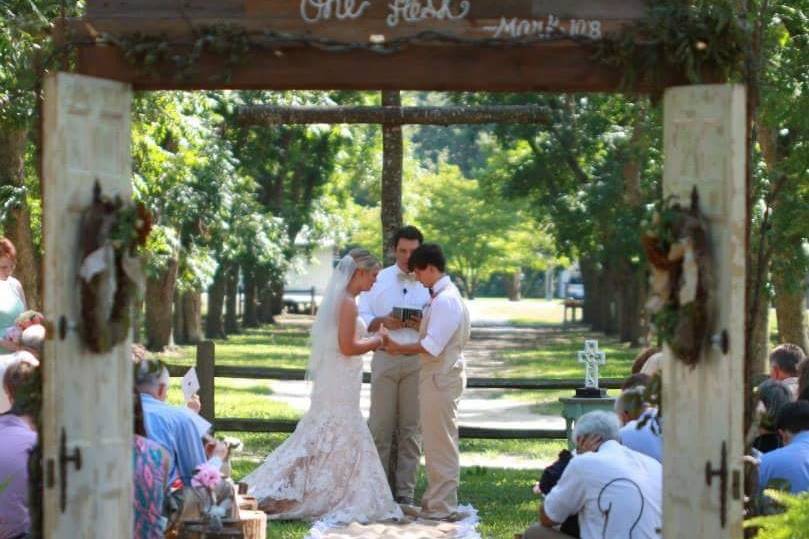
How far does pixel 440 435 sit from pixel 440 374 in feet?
1.44

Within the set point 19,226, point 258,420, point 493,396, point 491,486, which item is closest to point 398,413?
point 491,486

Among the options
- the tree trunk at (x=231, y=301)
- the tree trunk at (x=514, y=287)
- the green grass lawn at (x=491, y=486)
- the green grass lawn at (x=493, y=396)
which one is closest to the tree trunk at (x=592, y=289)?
the green grass lawn at (x=493, y=396)

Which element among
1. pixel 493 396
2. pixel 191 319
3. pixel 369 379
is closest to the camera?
pixel 369 379

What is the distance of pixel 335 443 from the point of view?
39.6ft

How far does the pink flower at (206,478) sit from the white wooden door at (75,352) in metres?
1.12

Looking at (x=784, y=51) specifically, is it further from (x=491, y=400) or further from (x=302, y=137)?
(x=302, y=137)

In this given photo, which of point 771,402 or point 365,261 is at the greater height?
point 365,261

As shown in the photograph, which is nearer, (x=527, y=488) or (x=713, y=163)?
(x=713, y=163)

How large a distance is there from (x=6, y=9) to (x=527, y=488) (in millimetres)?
5896

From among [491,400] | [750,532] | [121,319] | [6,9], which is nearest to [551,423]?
[491,400]

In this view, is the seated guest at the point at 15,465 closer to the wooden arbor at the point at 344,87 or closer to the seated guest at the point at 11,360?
the seated guest at the point at 11,360

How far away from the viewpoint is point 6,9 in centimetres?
Answer: 1397

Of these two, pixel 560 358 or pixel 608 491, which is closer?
pixel 608 491

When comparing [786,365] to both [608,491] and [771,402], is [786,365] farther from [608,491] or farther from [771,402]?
[608,491]
